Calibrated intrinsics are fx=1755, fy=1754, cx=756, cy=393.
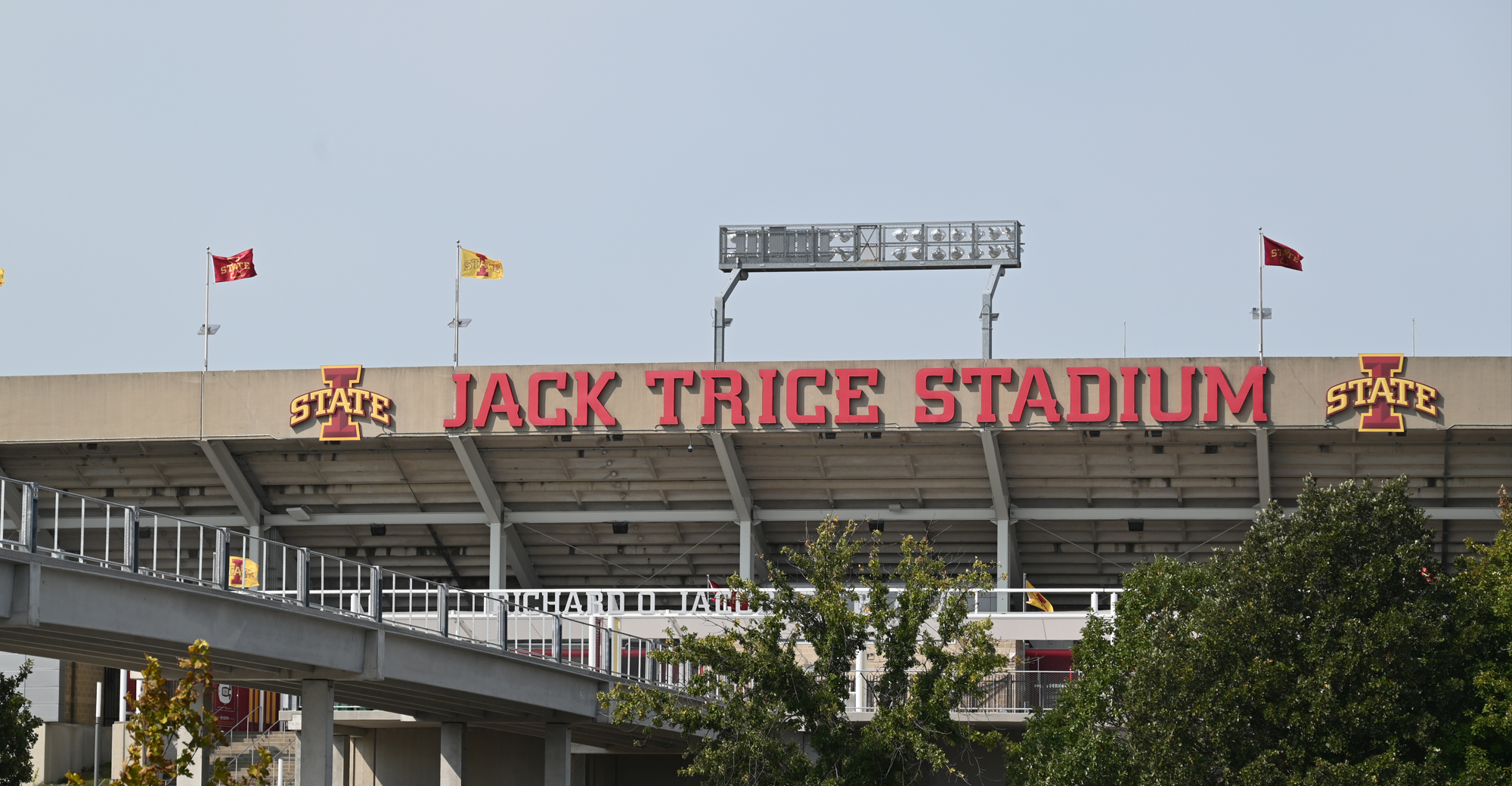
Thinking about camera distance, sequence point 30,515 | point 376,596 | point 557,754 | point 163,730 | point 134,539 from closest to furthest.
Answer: point 163,730 → point 30,515 → point 134,539 → point 376,596 → point 557,754

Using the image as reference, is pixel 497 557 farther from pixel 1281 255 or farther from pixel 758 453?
pixel 1281 255

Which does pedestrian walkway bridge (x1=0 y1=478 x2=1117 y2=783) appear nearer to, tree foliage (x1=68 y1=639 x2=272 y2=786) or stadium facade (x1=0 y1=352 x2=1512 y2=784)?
tree foliage (x1=68 y1=639 x2=272 y2=786)

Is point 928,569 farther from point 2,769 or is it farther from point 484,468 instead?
point 484,468

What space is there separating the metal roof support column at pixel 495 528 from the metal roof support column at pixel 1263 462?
24.0m

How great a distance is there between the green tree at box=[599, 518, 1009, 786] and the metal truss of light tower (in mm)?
27923

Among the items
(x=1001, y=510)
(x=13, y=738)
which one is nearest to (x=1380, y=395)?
(x=1001, y=510)

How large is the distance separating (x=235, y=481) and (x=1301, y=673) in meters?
39.0

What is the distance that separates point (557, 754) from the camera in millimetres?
36969

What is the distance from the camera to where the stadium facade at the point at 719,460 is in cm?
5159

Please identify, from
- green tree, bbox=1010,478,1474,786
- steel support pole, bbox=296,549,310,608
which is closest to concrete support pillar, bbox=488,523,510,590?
green tree, bbox=1010,478,1474,786

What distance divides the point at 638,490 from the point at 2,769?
2484cm

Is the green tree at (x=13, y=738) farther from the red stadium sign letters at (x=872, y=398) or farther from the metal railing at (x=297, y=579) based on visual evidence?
the red stadium sign letters at (x=872, y=398)

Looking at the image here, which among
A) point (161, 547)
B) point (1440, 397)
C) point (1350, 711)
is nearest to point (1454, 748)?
point (1350, 711)

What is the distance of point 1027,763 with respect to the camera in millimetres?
32344
